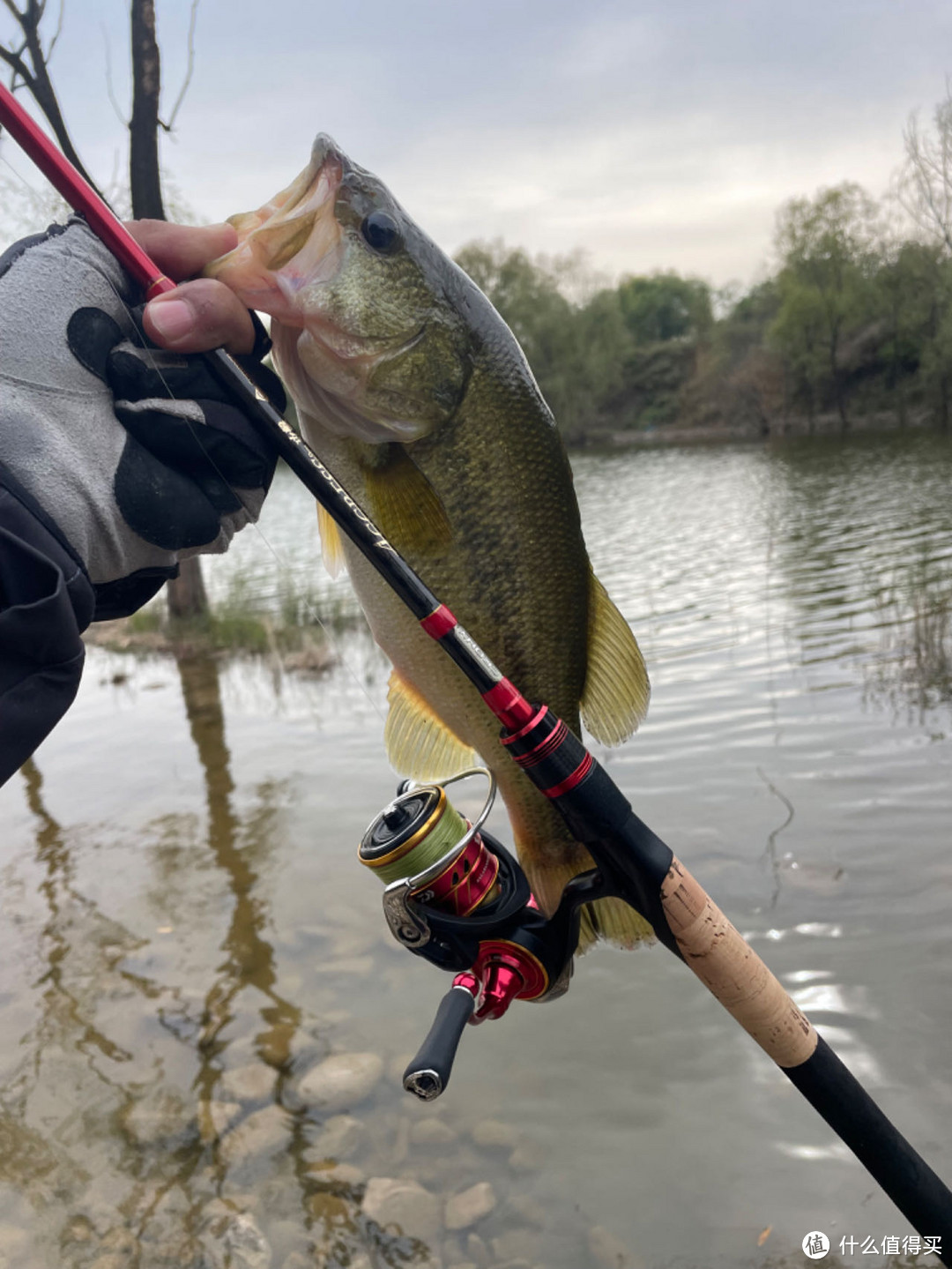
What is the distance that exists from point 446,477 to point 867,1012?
2620 mm

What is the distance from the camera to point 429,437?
2006mm

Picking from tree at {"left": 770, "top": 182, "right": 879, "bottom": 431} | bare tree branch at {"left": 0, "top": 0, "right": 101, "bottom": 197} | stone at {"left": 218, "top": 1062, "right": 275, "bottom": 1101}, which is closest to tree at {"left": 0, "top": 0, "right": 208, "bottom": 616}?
bare tree branch at {"left": 0, "top": 0, "right": 101, "bottom": 197}

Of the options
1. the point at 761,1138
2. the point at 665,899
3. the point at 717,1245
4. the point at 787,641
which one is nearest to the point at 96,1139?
the point at 717,1245

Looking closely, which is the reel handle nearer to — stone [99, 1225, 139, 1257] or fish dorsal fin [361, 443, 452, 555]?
fish dorsal fin [361, 443, 452, 555]

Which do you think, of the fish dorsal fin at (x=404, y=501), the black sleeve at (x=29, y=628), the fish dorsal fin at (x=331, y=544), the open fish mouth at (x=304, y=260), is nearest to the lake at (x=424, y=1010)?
the fish dorsal fin at (x=331, y=544)

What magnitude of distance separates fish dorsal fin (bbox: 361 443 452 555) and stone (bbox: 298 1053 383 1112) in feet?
6.94

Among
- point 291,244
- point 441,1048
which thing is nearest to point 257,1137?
point 441,1048

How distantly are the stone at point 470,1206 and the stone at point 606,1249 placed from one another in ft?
0.98

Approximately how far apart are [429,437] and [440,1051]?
1.25 metres

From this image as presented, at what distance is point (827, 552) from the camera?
12453 millimetres

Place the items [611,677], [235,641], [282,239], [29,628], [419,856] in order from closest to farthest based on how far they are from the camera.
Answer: [29,628] → [419,856] → [282,239] → [611,677] → [235,641]

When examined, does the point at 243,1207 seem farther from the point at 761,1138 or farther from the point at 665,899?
the point at 665,899

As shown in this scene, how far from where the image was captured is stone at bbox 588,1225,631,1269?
2.48 m

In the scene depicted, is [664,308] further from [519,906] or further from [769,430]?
[519,906]
